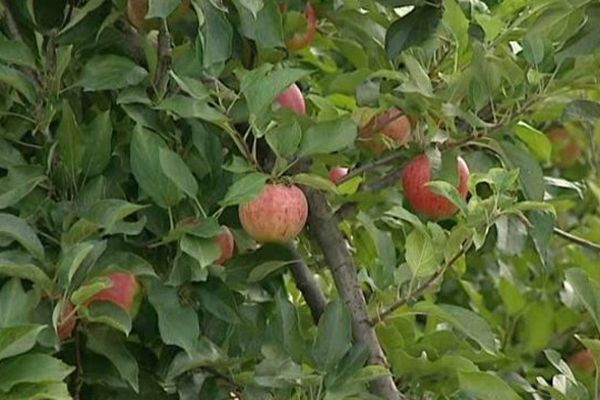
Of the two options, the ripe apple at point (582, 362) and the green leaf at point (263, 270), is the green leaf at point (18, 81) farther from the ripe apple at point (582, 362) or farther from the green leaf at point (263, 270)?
the ripe apple at point (582, 362)

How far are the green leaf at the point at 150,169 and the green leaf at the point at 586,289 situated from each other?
401 millimetres

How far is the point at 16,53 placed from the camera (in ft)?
3.96

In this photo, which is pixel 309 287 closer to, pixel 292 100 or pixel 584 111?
pixel 292 100

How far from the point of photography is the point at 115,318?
43.9 inches

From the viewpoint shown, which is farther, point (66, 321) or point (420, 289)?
point (420, 289)

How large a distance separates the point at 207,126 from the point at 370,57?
0.83 ft

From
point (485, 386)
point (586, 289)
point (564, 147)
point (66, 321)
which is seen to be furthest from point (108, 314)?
point (564, 147)

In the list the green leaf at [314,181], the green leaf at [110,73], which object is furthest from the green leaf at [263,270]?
the green leaf at [110,73]

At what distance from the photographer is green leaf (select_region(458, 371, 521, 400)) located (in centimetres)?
119

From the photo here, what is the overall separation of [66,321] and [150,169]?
0.16m

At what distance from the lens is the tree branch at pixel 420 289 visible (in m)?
1.25

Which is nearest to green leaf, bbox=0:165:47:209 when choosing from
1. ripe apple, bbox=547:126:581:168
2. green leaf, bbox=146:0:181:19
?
green leaf, bbox=146:0:181:19

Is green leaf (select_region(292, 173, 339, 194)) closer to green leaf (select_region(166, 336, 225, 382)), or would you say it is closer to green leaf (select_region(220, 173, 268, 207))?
green leaf (select_region(220, 173, 268, 207))

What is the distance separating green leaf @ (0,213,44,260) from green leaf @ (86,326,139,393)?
0.12 metres
